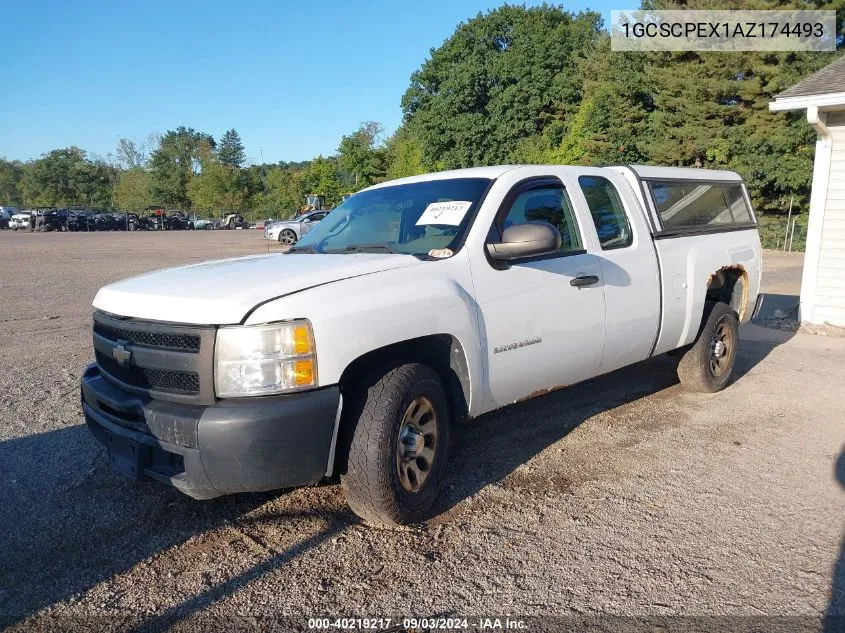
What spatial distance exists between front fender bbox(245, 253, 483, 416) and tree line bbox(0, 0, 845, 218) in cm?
3003

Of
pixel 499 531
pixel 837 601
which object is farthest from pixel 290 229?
pixel 837 601

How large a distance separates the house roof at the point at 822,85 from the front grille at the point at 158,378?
884 cm

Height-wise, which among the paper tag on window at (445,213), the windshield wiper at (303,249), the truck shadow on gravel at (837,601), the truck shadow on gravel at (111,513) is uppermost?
the paper tag on window at (445,213)

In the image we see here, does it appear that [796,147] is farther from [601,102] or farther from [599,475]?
[599,475]

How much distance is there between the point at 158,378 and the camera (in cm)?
308

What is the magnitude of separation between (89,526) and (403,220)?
98.0 inches

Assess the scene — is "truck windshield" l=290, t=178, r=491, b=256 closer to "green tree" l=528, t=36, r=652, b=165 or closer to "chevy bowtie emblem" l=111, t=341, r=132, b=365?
"chevy bowtie emblem" l=111, t=341, r=132, b=365

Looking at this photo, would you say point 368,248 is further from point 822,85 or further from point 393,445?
point 822,85

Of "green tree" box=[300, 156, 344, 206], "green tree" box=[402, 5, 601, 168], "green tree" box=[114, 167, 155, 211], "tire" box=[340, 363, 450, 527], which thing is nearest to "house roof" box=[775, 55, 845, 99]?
"tire" box=[340, 363, 450, 527]

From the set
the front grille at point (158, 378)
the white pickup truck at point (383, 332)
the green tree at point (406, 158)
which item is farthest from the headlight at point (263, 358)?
the green tree at point (406, 158)

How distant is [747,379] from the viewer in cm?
653

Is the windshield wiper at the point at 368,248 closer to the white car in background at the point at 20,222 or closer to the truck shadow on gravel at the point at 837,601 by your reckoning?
the truck shadow on gravel at the point at 837,601

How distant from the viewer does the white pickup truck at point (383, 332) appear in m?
2.87

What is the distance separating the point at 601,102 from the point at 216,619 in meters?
37.4
